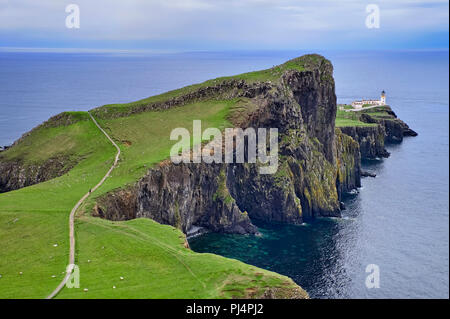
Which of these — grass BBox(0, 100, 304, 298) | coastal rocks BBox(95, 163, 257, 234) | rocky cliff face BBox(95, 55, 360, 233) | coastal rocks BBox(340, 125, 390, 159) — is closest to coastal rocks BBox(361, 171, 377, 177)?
rocky cliff face BBox(95, 55, 360, 233)

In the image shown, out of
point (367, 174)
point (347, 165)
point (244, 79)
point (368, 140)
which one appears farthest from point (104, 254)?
point (368, 140)

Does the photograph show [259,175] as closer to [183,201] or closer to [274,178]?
[274,178]

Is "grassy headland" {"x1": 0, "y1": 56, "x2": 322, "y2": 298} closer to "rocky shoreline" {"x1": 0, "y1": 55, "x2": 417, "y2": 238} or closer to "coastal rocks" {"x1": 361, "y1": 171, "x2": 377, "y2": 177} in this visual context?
"rocky shoreline" {"x1": 0, "y1": 55, "x2": 417, "y2": 238}

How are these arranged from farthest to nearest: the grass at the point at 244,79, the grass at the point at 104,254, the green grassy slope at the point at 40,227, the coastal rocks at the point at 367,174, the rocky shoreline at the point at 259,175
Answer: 1. the coastal rocks at the point at 367,174
2. the grass at the point at 244,79
3. the rocky shoreline at the point at 259,175
4. the green grassy slope at the point at 40,227
5. the grass at the point at 104,254

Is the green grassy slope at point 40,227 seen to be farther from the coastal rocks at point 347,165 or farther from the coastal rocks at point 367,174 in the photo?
the coastal rocks at point 367,174

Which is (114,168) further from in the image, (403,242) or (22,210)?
(403,242)

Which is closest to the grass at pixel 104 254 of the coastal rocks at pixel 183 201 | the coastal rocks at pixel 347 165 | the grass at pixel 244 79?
the coastal rocks at pixel 183 201
